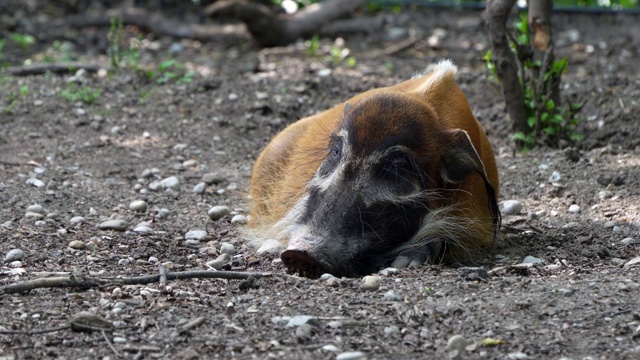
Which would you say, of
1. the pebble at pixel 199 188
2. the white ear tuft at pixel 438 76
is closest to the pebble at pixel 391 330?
the white ear tuft at pixel 438 76

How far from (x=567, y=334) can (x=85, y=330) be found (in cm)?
191

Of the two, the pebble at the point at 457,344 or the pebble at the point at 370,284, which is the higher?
the pebble at the point at 457,344

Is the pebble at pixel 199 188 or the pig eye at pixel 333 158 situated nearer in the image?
the pig eye at pixel 333 158

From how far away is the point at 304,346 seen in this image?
11.8 ft

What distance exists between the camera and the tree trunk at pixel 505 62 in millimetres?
6770

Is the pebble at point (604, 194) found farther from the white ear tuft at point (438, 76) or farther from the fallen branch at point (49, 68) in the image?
the fallen branch at point (49, 68)

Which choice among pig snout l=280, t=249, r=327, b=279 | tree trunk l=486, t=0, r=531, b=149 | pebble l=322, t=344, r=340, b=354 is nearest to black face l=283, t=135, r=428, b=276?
pig snout l=280, t=249, r=327, b=279

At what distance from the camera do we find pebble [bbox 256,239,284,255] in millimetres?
5296

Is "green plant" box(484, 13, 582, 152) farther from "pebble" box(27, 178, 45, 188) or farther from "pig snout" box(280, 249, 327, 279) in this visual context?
"pebble" box(27, 178, 45, 188)

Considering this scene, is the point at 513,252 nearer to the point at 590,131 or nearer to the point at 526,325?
the point at 526,325

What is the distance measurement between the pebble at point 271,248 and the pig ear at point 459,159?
1014 mm

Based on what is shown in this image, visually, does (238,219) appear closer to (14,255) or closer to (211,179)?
(211,179)

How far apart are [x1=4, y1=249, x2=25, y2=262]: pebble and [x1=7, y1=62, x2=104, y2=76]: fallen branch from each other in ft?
16.0

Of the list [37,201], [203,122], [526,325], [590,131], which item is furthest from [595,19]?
[526,325]
